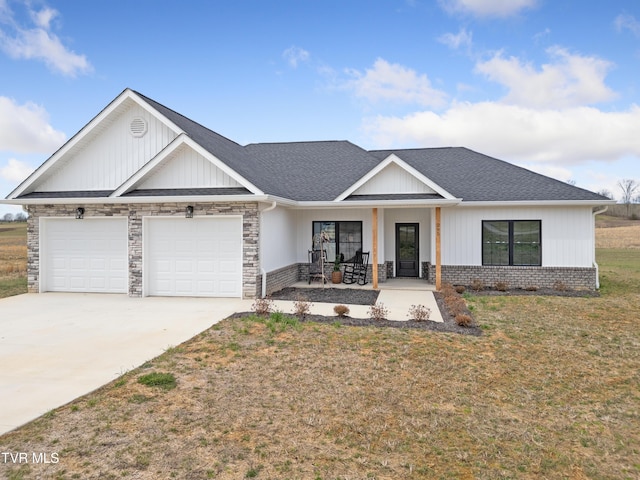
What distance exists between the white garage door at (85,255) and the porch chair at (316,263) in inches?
245

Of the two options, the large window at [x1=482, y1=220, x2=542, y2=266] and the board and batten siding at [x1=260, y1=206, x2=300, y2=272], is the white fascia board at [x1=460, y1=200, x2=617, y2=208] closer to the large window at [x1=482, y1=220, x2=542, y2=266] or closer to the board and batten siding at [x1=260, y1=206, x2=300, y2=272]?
the large window at [x1=482, y1=220, x2=542, y2=266]

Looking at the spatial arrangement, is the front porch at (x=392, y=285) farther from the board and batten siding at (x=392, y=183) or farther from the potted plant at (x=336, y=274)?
the board and batten siding at (x=392, y=183)

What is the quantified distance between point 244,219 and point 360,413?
26.4 feet

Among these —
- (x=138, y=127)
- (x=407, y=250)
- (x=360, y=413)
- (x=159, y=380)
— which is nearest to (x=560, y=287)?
(x=407, y=250)

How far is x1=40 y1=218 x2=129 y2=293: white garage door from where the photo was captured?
42.8 feet

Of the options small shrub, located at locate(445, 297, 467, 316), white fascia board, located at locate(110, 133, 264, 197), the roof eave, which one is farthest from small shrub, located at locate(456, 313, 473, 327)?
the roof eave

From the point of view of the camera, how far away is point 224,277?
1229cm

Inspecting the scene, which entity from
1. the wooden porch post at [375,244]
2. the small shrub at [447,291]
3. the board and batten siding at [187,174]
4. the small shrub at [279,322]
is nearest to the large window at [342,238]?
the wooden porch post at [375,244]

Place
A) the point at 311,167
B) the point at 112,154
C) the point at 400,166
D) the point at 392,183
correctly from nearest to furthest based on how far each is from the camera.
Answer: the point at 112,154 < the point at 400,166 < the point at 392,183 < the point at 311,167

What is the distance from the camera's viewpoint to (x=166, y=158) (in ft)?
40.8

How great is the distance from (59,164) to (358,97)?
611 inches

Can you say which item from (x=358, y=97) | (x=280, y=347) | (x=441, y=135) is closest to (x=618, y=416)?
(x=280, y=347)

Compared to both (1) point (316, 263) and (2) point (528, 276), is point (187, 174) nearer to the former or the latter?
(1) point (316, 263)

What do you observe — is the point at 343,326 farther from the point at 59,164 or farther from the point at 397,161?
the point at 59,164
